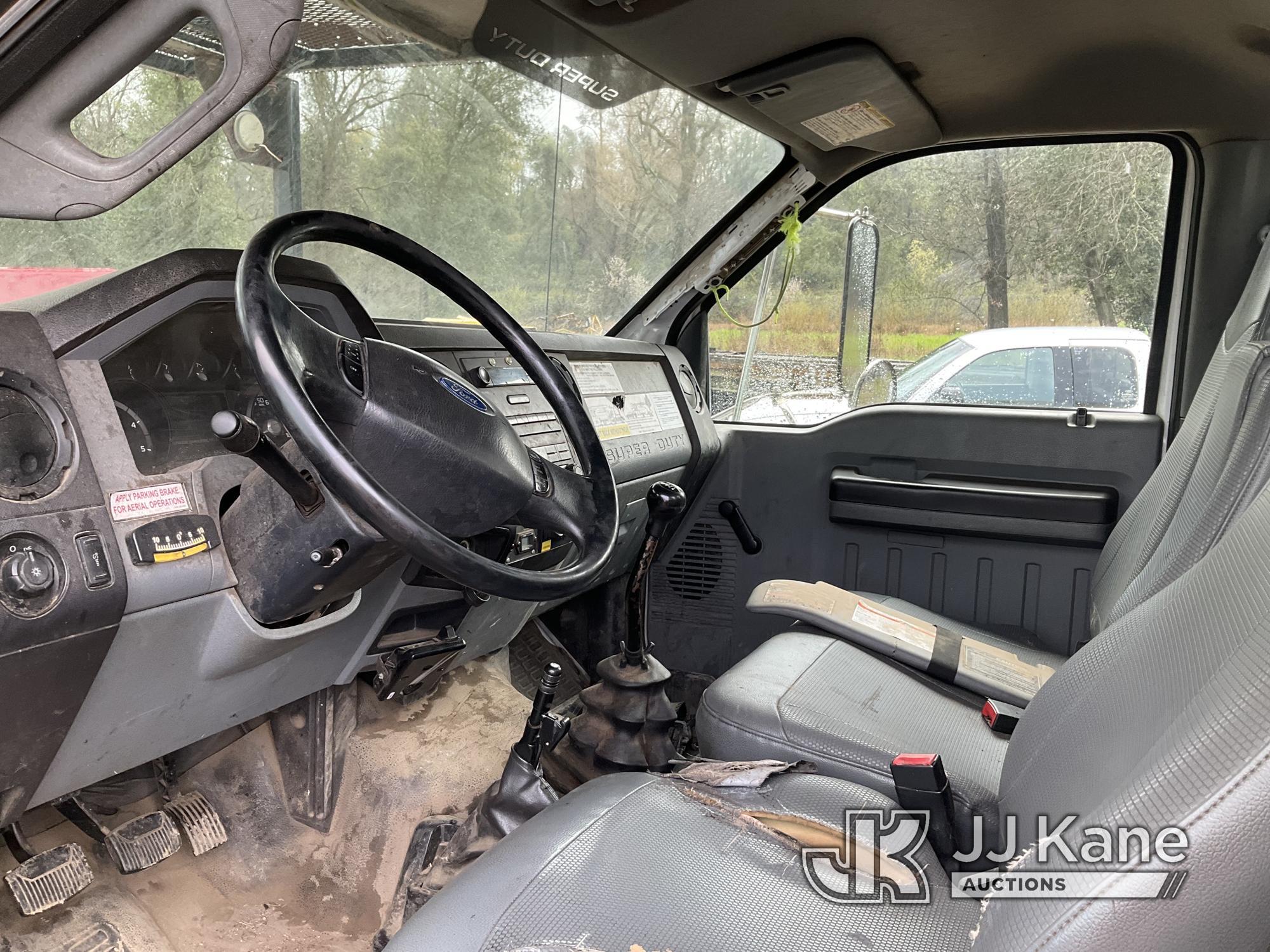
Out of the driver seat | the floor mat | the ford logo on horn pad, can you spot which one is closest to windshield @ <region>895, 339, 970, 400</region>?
the floor mat

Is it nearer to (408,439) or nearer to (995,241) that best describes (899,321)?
(995,241)

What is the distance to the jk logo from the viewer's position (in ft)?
3.20

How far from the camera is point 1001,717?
1463mm

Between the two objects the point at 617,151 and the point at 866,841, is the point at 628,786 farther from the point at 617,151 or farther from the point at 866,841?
the point at 617,151

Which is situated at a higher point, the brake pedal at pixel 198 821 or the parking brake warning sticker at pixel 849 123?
the parking brake warning sticker at pixel 849 123

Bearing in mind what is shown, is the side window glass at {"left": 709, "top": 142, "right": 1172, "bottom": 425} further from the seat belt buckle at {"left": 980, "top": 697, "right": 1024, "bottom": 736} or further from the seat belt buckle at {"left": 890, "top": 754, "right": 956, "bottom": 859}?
the seat belt buckle at {"left": 890, "top": 754, "right": 956, "bottom": 859}

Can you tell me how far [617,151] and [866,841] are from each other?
155 centimetres

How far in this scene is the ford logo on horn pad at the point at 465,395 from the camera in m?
1.11

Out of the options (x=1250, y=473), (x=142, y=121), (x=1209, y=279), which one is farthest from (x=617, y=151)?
(x=1250, y=473)

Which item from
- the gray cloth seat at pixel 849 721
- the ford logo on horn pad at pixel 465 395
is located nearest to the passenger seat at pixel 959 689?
the gray cloth seat at pixel 849 721

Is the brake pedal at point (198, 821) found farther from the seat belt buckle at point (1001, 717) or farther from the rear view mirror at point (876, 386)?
the rear view mirror at point (876, 386)

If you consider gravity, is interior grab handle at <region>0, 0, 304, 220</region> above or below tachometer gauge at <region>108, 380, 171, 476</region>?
above

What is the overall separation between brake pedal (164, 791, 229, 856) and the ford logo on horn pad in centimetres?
96

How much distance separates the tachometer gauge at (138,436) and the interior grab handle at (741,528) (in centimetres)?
157
